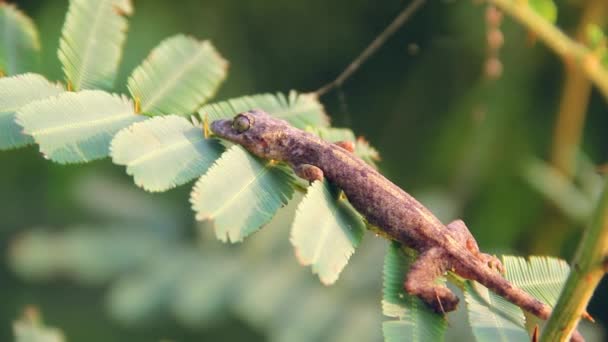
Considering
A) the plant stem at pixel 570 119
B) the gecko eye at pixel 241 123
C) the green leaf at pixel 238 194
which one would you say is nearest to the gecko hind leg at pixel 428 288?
the green leaf at pixel 238 194

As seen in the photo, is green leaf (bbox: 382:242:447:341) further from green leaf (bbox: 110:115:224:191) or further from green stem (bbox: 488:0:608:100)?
green stem (bbox: 488:0:608:100)

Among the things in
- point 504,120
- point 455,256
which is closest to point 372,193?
point 455,256

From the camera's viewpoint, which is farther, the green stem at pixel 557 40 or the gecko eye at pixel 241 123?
the green stem at pixel 557 40

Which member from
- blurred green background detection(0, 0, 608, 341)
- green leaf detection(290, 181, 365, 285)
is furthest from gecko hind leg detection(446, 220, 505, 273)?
blurred green background detection(0, 0, 608, 341)

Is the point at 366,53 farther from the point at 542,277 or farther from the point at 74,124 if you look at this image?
the point at 74,124

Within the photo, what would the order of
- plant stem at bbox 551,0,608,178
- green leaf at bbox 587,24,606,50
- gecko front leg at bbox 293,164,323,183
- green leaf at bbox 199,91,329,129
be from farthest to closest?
plant stem at bbox 551,0,608,178
green leaf at bbox 587,24,606,50
green leaf at bbox 199,91,329,129
gecko front leg at bbox 293,164,323,183

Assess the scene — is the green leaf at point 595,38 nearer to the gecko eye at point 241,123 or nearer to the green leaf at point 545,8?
the green leaf at point 545,8

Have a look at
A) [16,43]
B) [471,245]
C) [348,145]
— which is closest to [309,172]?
[348,145]
